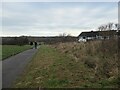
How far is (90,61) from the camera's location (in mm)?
15617

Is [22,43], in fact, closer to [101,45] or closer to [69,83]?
[101,45]

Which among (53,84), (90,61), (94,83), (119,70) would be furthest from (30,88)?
(90,61)

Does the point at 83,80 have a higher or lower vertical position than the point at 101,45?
lower

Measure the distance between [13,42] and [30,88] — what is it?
327ft

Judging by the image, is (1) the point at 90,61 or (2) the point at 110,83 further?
(1) the point at 90,61

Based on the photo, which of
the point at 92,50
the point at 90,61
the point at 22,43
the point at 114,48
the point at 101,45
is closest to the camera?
the point at 90,61

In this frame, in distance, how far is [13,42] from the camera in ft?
351

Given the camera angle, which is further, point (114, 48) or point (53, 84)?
point (114, 48)

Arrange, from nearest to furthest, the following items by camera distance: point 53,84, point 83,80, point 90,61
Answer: point 53,84 → point 83,80 → point 90,61

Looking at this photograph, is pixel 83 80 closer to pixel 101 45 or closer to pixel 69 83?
pixel 69 83

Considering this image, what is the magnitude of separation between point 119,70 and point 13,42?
98.5 m

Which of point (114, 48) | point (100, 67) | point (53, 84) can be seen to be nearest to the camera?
point (53, 84)

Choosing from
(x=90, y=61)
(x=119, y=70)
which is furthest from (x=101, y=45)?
(x=119, y=70)

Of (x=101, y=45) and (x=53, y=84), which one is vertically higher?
(x=101, y=45)
